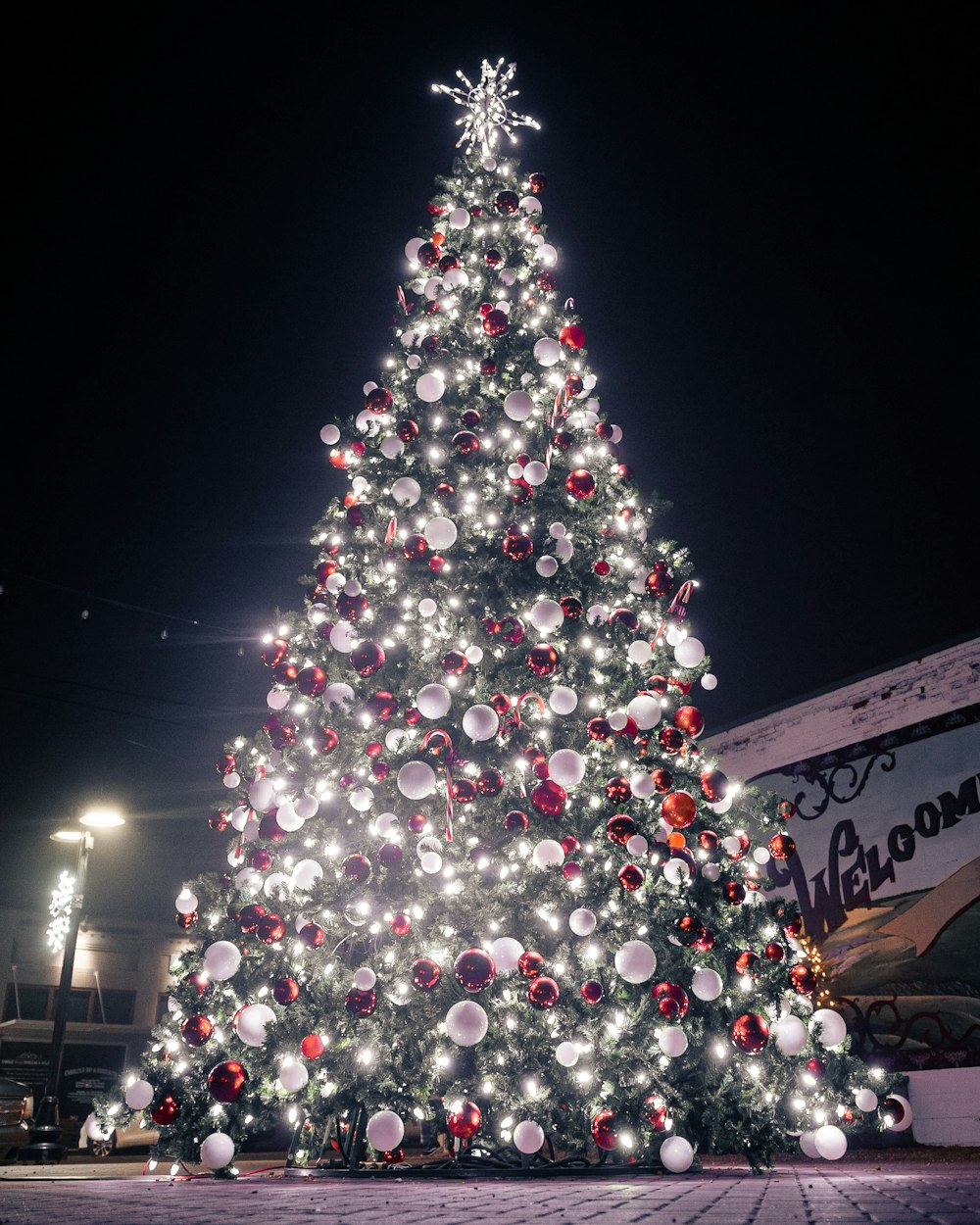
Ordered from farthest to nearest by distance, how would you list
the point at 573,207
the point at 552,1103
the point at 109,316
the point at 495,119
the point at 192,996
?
the point at 573,207 → the point at 109,316 → the point at 495,119 → the point at 192,996 → the point at 552,1103

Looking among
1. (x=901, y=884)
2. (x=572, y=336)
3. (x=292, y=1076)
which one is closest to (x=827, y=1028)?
(x=292, y=1076)

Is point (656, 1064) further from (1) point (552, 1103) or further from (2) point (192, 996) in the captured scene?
(2) point (192, 996)

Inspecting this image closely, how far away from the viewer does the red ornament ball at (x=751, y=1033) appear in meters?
3.37

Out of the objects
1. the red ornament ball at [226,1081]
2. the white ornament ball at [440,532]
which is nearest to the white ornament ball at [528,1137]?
the red ornament ball at [226,1081]

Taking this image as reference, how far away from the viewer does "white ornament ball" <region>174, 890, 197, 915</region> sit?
4.47 m

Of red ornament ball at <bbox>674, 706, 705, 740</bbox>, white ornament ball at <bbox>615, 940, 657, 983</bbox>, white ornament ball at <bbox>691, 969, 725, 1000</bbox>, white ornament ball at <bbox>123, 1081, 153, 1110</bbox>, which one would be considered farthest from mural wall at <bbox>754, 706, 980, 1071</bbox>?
white ornament ball at <bbox>123, 1081, 153, 1110</bbox>

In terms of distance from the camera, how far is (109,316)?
8.10 metres

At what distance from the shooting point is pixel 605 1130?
3.22 meters

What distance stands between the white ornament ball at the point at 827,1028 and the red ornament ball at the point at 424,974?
1868 mm

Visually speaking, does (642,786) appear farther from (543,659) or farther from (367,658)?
(367,658)

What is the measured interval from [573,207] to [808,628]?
18.1 feet

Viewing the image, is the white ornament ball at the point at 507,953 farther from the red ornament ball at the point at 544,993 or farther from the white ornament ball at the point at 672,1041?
the white ornament ball at the point at 672,1041

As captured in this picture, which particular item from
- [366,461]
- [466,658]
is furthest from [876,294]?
[466,658]

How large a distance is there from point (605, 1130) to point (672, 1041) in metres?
0.45
